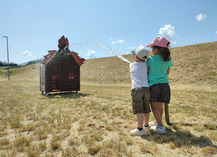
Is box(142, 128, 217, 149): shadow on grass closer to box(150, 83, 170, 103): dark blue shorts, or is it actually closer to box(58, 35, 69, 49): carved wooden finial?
box(150, 83, 170, 103): dark blue shorts

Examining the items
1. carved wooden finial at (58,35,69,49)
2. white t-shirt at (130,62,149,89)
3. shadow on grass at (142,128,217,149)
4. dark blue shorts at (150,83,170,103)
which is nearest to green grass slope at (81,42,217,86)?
carved wooden finial at (58,35,69,49)

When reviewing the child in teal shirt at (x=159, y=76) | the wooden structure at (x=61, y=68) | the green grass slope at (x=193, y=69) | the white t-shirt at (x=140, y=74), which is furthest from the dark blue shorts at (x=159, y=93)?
the green grass slope at (x=193, y=69)

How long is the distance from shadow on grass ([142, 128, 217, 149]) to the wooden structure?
7.92 m

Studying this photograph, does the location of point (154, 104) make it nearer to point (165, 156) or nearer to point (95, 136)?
point (165, 156)

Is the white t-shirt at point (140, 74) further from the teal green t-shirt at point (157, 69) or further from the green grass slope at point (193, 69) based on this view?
the green grass slope at point (193, 69)

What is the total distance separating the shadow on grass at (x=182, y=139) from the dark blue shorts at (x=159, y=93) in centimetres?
74

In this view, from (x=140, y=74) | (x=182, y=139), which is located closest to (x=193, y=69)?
(x=182, y=139)

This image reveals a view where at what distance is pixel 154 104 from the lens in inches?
130

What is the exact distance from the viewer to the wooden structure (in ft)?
30.9

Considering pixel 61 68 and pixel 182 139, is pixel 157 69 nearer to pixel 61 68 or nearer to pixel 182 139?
pixel 182 139

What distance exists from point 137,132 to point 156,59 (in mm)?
1647

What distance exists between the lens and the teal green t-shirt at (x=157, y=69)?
3.24m

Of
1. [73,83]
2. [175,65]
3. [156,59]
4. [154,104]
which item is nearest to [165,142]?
[154,104]

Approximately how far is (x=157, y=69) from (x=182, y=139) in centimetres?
152
